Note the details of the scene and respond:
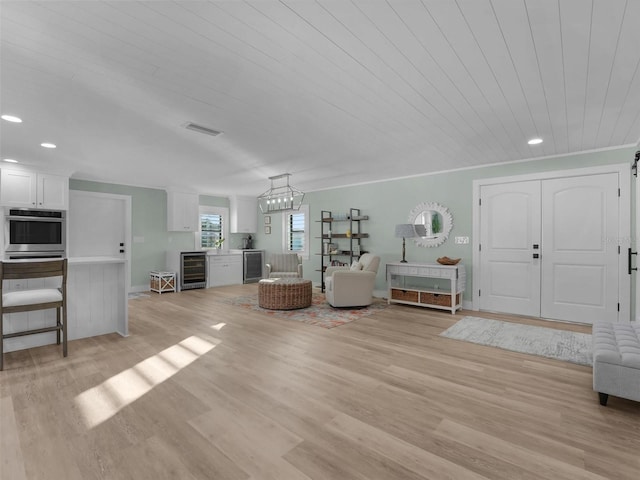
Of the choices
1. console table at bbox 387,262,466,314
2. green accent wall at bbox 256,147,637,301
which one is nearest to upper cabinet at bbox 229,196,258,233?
green accent wall at bbox 256,147,637,301

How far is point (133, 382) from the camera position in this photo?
8.26 feet

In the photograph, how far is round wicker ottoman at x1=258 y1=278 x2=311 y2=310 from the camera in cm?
509

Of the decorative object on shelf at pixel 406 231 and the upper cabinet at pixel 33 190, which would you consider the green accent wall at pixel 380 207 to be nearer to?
the decorative object on shelf at pixel 406 231

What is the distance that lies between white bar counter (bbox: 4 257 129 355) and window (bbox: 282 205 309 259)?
444cm

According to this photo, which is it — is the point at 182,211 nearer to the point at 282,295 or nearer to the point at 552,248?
the point at 282,295

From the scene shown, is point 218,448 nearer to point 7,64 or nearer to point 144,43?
point 144,43

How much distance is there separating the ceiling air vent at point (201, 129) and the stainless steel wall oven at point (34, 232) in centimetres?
369

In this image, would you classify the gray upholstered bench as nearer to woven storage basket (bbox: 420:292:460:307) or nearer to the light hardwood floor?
the light hardwood floor

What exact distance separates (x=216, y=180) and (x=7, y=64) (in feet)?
13.5

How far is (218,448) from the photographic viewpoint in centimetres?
171

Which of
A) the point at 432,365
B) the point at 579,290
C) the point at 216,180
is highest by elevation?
the point at 216,180

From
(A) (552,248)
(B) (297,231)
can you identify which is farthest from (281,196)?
(A) (552,248)

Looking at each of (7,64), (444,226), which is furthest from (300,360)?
(444,226)

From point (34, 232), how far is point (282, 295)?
13.5ft
